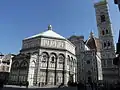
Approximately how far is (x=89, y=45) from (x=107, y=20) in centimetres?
1138

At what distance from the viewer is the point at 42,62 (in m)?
30.8

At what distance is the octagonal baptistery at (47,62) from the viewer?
1128 inches

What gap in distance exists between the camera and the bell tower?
39.5 meters

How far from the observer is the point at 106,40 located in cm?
4344

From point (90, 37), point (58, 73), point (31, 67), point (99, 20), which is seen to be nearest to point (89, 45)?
point (90, 37)

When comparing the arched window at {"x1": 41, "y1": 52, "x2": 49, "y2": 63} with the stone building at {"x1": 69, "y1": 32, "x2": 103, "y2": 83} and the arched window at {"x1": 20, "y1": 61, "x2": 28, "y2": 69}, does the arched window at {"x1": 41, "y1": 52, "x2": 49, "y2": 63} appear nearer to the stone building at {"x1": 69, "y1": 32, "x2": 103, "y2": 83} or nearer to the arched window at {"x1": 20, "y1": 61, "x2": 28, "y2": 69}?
the arched window at {"x1": 20, "y1": 61, "x2": 28, "y2": 69}

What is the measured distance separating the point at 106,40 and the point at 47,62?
23.5 meters

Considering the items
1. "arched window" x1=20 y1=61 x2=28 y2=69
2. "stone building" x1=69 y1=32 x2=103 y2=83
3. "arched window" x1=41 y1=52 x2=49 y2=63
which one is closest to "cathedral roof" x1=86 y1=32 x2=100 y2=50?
"stone building" x1=69 y1=32 x2=103 y2=83

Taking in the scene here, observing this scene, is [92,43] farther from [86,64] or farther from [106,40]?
[86,64]

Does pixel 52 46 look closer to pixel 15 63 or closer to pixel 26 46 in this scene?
pixel 26 46

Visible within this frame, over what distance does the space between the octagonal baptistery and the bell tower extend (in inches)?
461

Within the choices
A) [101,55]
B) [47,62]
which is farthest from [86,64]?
[47,62]

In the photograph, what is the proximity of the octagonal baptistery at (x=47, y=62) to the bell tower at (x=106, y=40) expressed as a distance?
38.4 ft

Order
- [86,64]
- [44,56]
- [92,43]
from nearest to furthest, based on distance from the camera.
Result: [44,56]
[86,64]
[92,43]
